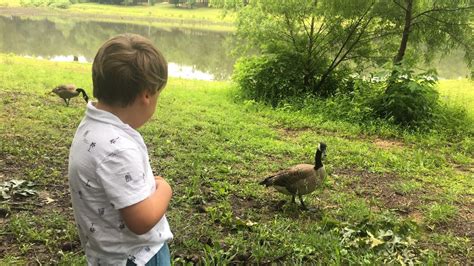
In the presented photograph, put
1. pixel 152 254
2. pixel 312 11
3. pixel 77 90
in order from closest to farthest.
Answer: pixel 152 254
pixel 77 90
pixel 312 11

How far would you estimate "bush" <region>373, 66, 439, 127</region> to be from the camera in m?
10.1

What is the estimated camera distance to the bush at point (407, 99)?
398 inches

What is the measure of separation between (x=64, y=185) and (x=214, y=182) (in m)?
1.76

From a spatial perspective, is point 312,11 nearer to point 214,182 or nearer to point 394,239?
point 214,182

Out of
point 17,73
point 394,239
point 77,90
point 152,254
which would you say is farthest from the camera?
point 17,73

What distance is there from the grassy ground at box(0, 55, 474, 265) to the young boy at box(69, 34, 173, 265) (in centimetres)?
158

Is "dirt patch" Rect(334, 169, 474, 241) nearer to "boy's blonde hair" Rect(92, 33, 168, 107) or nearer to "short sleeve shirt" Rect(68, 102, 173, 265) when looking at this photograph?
"short sleeve shirt" Rect(68, 102, 173, 265)

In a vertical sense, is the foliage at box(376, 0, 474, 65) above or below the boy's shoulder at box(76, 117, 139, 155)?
above

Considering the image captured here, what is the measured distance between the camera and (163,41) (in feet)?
97.6

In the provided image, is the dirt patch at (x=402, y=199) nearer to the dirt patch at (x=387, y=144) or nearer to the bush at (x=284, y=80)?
the dirt patch at (x=387, y=144)

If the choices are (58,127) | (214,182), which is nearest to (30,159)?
(58,127)

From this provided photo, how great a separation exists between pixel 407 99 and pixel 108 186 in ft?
31.2

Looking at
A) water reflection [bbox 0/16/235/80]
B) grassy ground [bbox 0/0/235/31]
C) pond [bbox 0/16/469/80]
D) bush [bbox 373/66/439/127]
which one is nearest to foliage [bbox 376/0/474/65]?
bush [bbox 373/66/439/127]

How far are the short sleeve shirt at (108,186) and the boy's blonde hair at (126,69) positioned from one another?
0.32 ft
